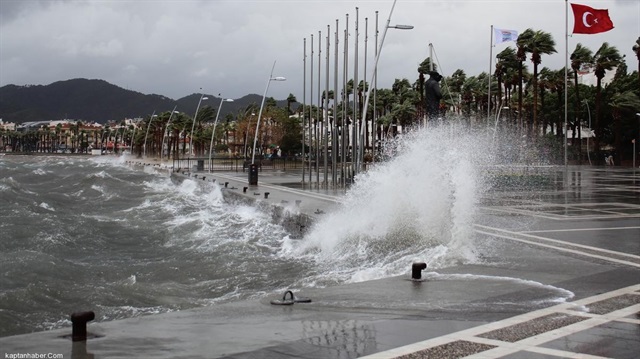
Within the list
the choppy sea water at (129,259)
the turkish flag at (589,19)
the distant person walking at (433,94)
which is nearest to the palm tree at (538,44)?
the turkish flag at (589,19)

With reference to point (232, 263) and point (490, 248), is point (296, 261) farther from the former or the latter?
point (490, 248)

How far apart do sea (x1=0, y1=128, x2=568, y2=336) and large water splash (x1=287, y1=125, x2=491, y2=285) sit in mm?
30

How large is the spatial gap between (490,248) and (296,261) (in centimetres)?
466

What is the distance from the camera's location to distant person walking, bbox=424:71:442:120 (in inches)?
700

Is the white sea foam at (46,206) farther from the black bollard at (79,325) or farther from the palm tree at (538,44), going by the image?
the palm tree at (538,44)

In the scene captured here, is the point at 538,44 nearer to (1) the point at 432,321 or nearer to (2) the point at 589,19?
(2) the point at 589,19

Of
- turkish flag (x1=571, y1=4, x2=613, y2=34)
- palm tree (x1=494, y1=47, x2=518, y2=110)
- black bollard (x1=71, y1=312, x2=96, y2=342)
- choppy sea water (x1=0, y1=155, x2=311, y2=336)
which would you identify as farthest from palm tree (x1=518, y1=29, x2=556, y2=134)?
black bollard (x1=71, y1=312, x2=96, y2=342)

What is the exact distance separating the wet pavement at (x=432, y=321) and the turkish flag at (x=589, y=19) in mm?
30271

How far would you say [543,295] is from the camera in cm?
923

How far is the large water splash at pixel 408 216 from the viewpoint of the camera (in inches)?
557

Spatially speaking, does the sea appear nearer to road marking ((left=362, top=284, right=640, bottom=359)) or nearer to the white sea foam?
road marking ((left=362, top=284, right=640, bottom=359))

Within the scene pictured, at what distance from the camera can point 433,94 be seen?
17.9 metres

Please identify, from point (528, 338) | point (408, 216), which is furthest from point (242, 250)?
point (528, 338)

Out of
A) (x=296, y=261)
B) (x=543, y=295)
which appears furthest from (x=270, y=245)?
(x=543, y=295)
